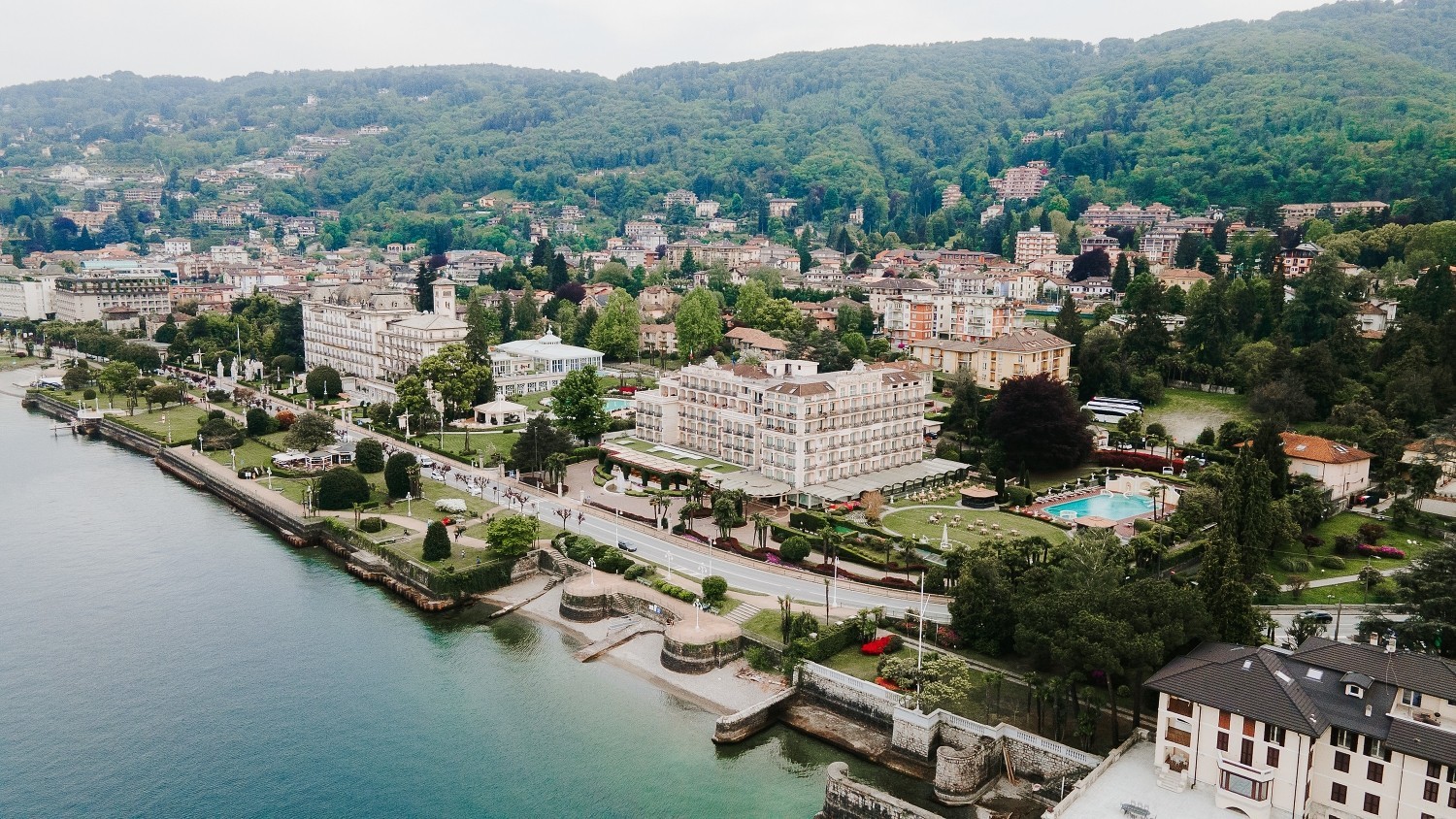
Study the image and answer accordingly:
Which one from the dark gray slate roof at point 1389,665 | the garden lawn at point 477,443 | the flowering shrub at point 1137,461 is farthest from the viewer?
the garden lawn at point 477,443

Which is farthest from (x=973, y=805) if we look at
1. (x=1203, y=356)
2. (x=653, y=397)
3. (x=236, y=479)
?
(x=1203, y=356)

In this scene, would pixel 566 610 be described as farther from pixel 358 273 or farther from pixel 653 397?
pixel 358 273

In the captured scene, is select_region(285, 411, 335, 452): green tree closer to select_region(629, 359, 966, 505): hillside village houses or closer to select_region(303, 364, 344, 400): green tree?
select_region(629, 359, 966, 505): hillside village houses

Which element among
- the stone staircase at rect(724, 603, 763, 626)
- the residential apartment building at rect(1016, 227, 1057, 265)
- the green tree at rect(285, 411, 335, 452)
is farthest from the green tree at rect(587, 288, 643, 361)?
the residential apartment building at rect(1016, 227, 1057, 265)

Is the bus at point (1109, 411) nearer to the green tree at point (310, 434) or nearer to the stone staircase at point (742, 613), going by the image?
the stone staircase at point (742, 613)

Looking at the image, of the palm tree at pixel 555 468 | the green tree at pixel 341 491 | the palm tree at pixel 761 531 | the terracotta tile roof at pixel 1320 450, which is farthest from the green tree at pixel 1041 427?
the green tree at pixel 341 491

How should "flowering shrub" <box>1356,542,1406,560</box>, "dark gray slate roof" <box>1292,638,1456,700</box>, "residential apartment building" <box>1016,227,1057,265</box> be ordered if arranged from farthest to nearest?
"residential apartment building" <box>1016,227,1057,265</box>
"flowering shrub" <box>1356,542,1406,560</box>
"dark gray slate roof" <box>1292,638,1456,700</box>
